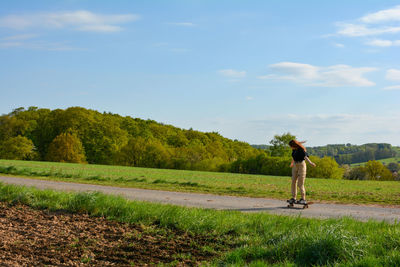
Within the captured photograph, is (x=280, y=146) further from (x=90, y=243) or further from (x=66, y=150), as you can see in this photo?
(x=90, y=243)

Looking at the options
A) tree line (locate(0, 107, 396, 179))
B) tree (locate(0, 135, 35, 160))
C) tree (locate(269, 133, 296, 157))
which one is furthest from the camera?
tree (locate(269, 133, 296, 157))

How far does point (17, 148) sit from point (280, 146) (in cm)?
5654

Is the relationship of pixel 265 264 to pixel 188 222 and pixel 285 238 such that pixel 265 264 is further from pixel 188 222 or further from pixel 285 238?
pixel 188 222

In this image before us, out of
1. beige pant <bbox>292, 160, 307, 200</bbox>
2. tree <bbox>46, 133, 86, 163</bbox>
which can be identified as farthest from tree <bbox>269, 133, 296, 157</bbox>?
beige pant <bbox>292, 160, 307, 200</bbox>

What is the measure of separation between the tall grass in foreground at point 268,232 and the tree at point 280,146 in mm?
84360

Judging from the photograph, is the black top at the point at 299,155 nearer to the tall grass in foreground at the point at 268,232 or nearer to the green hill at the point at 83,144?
the tall grass in foreground at the point at 268,232

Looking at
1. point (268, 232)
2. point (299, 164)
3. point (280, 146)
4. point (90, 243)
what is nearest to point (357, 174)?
point (280, 146)

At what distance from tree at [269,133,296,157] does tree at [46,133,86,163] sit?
142 feet

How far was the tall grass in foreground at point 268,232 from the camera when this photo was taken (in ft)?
20.0

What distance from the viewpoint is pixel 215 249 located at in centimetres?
702

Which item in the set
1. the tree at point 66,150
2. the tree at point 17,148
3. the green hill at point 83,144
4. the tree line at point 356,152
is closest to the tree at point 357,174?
the green hill at point 83,144

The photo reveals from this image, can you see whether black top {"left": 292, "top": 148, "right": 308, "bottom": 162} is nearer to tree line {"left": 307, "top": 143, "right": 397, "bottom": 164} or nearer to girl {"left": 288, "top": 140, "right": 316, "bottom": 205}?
girl {"left": 288, "top": 140, "right": 316, "bottom": 205}

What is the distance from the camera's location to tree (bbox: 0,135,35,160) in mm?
76375

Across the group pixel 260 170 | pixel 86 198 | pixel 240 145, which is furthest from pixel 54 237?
pixel 240 145
